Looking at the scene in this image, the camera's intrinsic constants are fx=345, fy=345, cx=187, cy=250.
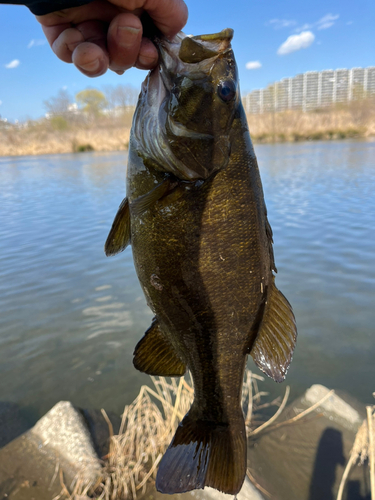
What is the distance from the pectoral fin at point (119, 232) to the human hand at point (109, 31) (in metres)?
0.75

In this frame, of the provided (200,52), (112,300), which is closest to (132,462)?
(200,52)

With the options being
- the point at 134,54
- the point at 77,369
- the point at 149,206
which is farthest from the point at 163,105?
the point at 77,369

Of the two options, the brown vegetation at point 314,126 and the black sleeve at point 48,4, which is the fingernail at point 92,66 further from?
the brown vegetation at point 314,126

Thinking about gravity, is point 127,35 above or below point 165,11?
below

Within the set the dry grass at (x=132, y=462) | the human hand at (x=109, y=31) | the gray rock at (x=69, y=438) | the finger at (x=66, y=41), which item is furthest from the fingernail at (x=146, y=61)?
the gray rock at (x=69, y=438)

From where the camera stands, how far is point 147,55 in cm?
175

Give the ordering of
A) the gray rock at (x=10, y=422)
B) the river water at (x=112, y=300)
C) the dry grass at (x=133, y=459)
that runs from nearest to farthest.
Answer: the dry grass at (x=133, y=459) → the gray rock at (x=10, y=422) → the river water at (x=112, y=300)

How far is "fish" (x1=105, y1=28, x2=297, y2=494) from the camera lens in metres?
1.59

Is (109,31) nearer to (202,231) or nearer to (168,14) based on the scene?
(168,14)

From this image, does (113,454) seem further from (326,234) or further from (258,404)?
(326,234)

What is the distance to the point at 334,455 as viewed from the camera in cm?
387

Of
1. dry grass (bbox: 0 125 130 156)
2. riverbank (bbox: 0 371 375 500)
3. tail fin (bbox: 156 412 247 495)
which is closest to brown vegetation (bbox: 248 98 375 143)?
dry grass (bbox: 0 125 130 156)

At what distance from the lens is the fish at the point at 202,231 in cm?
159

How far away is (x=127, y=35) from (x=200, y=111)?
56 centimetres
